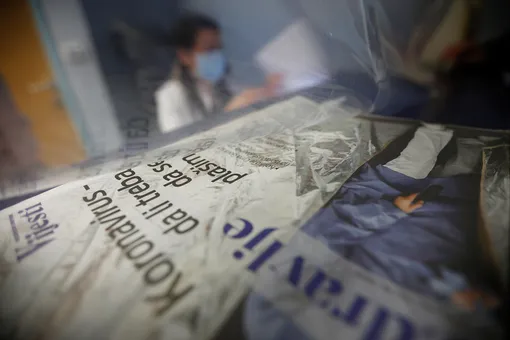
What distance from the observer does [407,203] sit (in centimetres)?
42

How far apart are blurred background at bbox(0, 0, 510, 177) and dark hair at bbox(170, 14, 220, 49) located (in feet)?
0.03

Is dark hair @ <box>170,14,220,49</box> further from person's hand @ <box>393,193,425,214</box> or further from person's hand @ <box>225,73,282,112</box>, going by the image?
person's hand @ <box>393,193,425,214</box>

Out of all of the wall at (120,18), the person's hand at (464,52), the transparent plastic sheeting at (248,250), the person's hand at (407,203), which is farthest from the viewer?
the wall at (120,18)

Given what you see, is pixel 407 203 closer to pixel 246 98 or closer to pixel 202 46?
pixel 246 98

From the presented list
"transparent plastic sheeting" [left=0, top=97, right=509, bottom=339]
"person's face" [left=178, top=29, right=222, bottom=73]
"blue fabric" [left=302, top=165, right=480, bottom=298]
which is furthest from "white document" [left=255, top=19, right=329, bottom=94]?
"blue fabric" [left=302, top=165, right=480, bottom=298]

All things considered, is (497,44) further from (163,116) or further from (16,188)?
(16,188)

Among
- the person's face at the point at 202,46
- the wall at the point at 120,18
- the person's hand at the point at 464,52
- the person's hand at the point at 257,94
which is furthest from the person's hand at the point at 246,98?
the person's hand at the point at 464,52

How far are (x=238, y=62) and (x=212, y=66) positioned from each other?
0.07m

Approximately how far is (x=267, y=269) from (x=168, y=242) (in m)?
0.13

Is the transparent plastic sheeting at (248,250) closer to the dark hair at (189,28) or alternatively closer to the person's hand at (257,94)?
the person's hand at (257,94)

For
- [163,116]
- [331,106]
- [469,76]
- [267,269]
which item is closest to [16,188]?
[163,116]

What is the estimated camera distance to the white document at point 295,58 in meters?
0.72

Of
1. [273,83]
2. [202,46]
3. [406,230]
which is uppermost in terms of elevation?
[202,46]

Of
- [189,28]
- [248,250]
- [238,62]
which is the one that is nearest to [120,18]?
[189,28]
